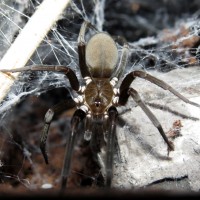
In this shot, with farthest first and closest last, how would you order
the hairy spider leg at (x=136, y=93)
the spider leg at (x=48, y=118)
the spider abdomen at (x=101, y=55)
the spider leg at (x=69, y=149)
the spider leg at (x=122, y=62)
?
the spider leg at (x=122, y=62)
the spider abdomen at (x=101, y=55)
the spider leg at (x=48, y=118)
the hairy spider leg at (x=136, y=93)
the spider leg at (x=69, y=149)

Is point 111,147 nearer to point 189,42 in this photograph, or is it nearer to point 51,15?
point 51,15

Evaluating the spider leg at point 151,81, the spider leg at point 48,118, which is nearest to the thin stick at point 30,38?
the spider leg at point 48,118

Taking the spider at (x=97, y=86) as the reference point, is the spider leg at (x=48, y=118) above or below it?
below

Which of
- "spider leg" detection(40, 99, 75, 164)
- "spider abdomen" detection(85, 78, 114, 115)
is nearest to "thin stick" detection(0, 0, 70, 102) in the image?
"spider leg" detection(40, 99, 75, 164)

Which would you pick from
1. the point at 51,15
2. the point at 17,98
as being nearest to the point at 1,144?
the point at 17,98

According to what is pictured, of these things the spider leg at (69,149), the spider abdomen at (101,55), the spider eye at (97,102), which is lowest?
the spider leg at (69,149)

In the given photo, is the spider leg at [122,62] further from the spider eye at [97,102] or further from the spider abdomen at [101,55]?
the spider eye at [97,102]
